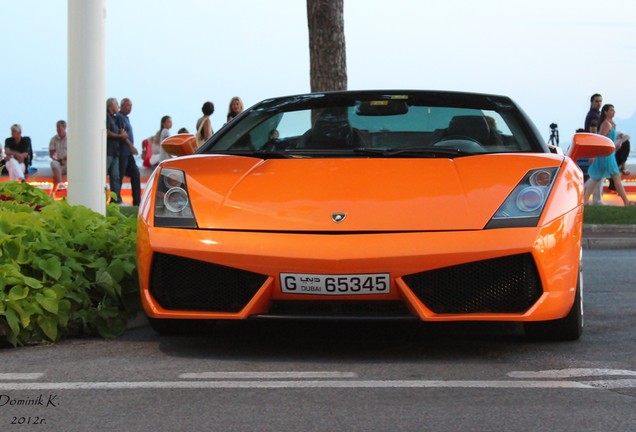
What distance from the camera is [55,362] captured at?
18.5 feet

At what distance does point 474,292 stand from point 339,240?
0.62 meters

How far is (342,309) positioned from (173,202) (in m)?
0.93

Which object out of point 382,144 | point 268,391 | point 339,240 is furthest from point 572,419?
point 382,144

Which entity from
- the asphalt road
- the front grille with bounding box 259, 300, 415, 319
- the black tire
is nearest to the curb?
the asphalt road

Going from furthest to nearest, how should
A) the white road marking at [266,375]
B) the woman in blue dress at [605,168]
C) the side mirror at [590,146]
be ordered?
the woman in blue dress at [605,168] → the side mirror at [590,146] → the white road marking at [266,375]

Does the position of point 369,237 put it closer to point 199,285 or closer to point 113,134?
point 199,285

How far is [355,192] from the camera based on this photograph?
5.75 metres

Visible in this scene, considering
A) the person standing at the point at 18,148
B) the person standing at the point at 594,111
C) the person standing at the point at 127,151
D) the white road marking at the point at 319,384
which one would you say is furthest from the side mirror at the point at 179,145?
the person standing at the point at 18,148

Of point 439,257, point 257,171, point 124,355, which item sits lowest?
point 124,355

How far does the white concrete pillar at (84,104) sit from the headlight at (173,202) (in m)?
2.57

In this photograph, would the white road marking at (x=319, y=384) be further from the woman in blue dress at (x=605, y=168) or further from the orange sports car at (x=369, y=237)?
the woman in blue dress at (x=605, y=168)

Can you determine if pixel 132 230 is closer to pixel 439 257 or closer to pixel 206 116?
pixel 439 257

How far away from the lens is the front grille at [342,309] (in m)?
5.56

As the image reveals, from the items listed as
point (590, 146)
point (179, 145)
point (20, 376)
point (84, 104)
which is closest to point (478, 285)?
point (590, 146)
